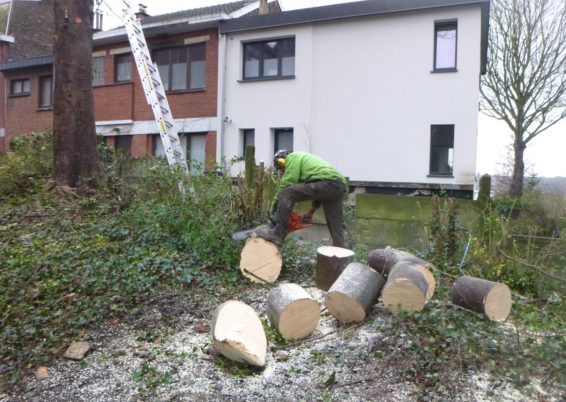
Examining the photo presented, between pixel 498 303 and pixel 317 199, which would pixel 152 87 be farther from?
pixel 498 303

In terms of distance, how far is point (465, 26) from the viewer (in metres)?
13.2

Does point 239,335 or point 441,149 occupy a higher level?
point 441,149

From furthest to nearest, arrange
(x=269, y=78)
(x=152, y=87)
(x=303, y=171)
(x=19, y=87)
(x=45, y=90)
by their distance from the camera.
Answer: (x=19, y=87) → (x=45, y=90) → (x=269, y=78) → (x=152, y=87) → (x=303, y=171)

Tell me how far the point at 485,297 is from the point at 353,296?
1.13 m

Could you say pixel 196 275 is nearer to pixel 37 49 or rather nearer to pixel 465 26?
pixel 465 26

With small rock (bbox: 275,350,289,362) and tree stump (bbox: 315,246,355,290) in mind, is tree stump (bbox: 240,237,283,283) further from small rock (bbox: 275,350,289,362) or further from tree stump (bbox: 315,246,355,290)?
small rock (bbox: 275,350,289,362)

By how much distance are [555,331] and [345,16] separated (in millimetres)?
12551

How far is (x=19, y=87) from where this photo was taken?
21906 millimetres

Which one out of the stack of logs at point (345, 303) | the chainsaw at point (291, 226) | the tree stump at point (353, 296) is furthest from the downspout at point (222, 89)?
the tree stump at point (353, 296)

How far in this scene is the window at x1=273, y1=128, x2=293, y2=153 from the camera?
15.9 metres

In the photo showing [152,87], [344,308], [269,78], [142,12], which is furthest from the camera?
[142,12]

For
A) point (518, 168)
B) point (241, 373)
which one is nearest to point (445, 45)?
point (518, 168)

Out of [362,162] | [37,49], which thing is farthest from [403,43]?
[37,49]

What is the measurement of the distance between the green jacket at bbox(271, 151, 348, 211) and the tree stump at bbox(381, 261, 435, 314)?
1810 millimetres
